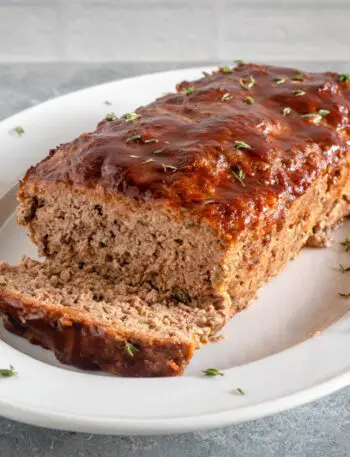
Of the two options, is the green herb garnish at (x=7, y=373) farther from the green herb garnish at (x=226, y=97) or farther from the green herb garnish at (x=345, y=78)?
the green herb garnish at (x=345, y=78)

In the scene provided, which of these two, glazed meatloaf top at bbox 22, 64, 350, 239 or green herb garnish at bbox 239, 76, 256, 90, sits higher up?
green herb garnish at bbox 239, 76, 256, 90

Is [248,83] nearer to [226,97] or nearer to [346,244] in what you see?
[226,97]

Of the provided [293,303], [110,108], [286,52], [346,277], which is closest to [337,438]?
[293,303]

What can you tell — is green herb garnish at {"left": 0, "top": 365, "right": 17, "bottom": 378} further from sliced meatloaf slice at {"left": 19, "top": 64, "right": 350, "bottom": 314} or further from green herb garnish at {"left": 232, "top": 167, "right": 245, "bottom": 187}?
green herb garnish at {"left": 232, "top": 167, "right": 245, "bottom": 187}

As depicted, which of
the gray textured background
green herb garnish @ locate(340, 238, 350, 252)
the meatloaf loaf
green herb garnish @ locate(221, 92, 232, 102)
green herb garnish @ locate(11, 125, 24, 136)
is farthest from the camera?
the gray textured background

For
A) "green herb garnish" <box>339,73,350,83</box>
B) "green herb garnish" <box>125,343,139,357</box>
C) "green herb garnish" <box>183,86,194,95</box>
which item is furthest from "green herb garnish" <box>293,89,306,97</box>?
"green herb garnish" <box>125,343,139,357</box>

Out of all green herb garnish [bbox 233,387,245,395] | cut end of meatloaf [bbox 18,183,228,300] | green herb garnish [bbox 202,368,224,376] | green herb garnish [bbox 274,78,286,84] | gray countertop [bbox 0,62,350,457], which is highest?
green herb garnish [bbox 274,78,286,84]

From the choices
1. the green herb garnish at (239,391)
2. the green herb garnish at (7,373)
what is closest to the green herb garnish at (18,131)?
the green herb garnish at (7,373)
